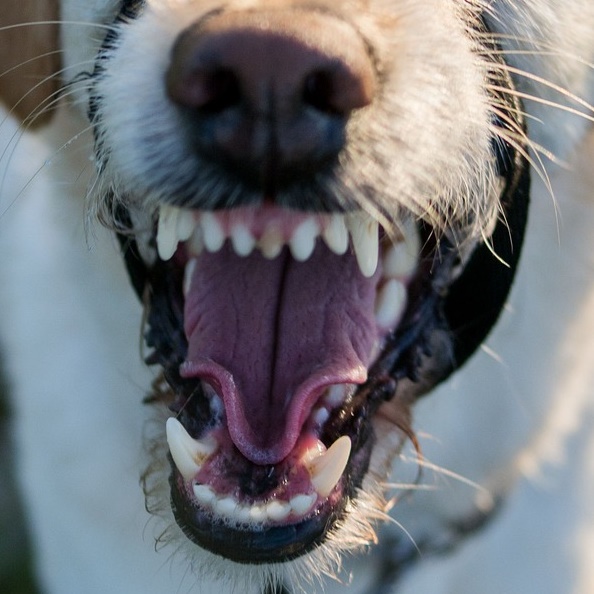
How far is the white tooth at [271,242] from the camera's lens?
5.11 ft

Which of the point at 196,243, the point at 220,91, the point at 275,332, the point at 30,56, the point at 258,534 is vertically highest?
the point at 220,91

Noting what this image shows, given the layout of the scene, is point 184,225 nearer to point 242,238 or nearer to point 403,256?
point 242,238

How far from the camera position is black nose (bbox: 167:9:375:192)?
1152 millimetres

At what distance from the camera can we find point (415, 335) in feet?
5.81

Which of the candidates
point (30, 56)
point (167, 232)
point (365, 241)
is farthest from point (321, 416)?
point (30, 56)

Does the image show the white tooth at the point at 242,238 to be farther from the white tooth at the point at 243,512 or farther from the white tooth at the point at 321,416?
the white tooth at the point at 243,512

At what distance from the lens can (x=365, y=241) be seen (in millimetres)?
1575

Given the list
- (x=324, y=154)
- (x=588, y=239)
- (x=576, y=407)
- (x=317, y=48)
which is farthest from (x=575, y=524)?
(x=317, y=48)

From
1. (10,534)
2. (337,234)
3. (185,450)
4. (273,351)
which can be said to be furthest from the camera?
(10,534)

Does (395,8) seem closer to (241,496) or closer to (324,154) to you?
(324,154)

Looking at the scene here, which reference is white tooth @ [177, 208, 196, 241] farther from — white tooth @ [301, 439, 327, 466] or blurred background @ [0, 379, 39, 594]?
blurred background @ [0, 379, 39, 594]

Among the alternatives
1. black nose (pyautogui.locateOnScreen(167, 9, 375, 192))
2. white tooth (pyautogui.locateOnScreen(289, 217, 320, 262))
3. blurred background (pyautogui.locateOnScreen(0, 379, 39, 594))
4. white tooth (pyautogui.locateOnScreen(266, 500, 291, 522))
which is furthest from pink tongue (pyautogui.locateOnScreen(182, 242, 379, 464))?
blurred background (pyautogui.locateOnScreen(0, 379, 39, 594))

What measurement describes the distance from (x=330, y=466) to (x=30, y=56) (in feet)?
3.65

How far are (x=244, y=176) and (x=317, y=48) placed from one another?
0.25 m
